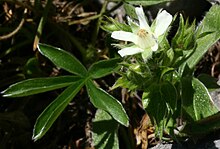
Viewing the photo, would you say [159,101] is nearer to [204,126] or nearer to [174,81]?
[174,81]

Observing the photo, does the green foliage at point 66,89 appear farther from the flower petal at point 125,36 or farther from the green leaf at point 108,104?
the flower petal at point 125,36

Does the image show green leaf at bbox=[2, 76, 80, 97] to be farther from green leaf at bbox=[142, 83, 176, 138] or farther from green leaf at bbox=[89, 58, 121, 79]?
green leaf at bbox=[142, 83, 176, 138]


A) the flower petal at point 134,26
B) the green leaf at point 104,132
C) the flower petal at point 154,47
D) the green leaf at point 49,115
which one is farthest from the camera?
the green leaf at point 104,132

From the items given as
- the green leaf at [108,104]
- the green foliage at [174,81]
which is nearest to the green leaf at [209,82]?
the green foliage at [174,81]

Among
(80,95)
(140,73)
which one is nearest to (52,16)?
(80,95)

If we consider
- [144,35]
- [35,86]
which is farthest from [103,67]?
[144,35]

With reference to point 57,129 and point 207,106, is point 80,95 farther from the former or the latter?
point 207,106

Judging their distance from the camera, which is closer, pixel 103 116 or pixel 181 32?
pixel 181 32
